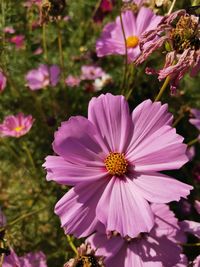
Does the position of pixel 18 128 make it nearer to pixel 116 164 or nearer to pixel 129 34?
pixel 129 34

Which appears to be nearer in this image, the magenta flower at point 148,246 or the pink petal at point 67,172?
the pink petal at point 67,172

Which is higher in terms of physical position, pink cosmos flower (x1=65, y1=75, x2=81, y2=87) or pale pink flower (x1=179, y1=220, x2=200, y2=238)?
pink cosmos flower (x1=65, y1=75, x2=81, y2=87)

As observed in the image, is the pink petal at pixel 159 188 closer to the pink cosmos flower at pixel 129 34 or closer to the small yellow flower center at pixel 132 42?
the pink cosmos flower at pixel 129 34

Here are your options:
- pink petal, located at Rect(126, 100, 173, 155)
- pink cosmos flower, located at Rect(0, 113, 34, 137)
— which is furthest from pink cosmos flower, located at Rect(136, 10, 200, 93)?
pink cosmos flower, located at Rect(0, 113, 34, 137)

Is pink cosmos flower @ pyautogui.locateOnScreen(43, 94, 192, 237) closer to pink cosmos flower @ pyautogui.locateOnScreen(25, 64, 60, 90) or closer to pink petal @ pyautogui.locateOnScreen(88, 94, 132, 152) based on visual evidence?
pink petal @ pyautogui.locateOnScreen(88, 94, 132, 152)

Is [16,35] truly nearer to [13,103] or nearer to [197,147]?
[13,103]

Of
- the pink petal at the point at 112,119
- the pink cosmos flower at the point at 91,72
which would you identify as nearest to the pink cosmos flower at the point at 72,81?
the pink cosmos flower at the point at 91,72
